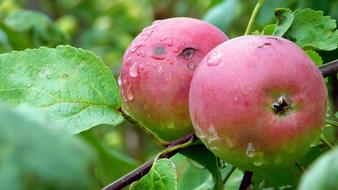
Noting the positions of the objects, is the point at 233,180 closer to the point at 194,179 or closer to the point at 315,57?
the point at 194,179

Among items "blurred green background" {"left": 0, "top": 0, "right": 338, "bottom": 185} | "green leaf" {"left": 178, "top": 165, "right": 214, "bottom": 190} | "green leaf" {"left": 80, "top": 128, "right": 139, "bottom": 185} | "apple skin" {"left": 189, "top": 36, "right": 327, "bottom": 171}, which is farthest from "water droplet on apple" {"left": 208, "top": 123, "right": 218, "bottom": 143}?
"blurred green background" {"left": 0, "top": 0, "right": 338, "bottom": 185}

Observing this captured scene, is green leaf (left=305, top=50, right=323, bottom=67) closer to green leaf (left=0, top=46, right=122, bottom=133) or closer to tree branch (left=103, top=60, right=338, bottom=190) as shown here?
tree branch (left=103, top=60, right=338, bottom=190)

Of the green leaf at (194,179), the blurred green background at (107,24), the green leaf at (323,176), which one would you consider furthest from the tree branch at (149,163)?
the blurred green background at (107,24)

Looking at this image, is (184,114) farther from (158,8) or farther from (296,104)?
(158,8)

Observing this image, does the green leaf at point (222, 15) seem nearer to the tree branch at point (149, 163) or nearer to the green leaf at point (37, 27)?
the green leaf at point (37, 27)

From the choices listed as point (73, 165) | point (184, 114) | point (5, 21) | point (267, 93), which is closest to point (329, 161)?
point (73, 165)
